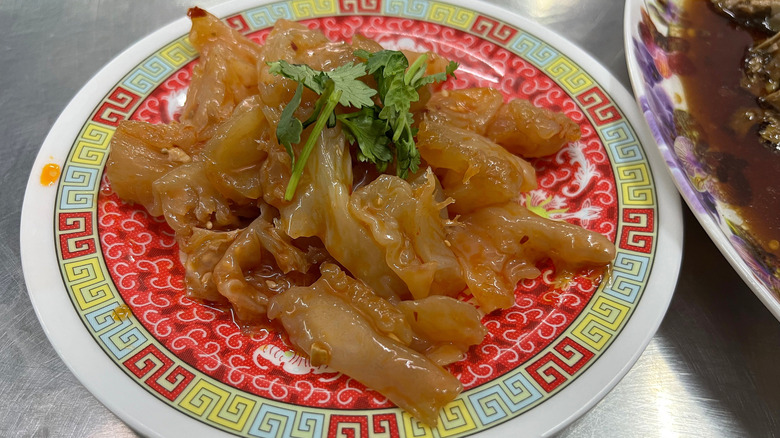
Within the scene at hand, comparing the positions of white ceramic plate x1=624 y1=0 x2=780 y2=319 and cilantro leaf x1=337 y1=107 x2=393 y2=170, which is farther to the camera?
white ceramic plate x1=624 y1=0 x2=780 y2=319

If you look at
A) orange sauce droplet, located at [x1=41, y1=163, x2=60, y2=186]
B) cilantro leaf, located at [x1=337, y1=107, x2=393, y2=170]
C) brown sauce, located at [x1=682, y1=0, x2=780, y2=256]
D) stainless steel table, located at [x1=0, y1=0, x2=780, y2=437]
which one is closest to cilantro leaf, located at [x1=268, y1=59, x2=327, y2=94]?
cilantro leaf, located at [x1=337, y1=107, x2=393, y2=170]

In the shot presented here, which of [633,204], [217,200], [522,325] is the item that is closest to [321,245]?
[217,200]

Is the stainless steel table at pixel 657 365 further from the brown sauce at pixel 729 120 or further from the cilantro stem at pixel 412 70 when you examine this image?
the cilantro stem at pixel 412 70

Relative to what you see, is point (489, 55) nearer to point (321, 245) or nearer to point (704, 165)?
point (704, 165)

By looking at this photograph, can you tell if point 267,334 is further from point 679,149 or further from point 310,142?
point 679,149

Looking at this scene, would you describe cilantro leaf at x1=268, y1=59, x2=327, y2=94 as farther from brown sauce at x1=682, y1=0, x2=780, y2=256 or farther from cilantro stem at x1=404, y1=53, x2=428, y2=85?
brown sauce at x1=682, y1=0, x2=780, y2=256
